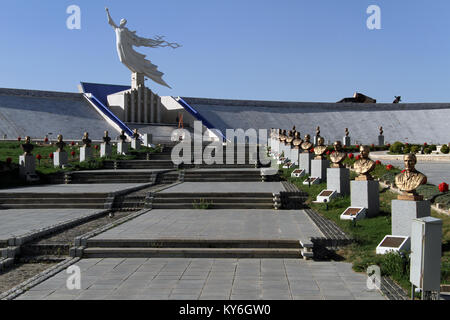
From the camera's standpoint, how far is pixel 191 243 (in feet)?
24.2

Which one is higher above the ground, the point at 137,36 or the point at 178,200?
the point at 137,36

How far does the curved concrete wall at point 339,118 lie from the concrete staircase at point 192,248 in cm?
3151

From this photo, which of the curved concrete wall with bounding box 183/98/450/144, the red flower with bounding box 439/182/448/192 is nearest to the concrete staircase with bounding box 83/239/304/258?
the red flower with bounding box 439/182/448/192

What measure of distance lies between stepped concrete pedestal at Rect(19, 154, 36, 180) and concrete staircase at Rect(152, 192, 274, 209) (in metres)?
6.87

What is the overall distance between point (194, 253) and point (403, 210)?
3.42 m

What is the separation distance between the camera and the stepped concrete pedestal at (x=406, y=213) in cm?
670

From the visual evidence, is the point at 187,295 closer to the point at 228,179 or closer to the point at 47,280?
the point at 47,280

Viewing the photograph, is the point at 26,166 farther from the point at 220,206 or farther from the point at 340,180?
the point at 340,180

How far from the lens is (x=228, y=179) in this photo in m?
16.3

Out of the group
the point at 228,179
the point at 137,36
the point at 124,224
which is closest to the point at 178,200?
the point at 124,224

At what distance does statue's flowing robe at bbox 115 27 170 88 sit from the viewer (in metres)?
37.7

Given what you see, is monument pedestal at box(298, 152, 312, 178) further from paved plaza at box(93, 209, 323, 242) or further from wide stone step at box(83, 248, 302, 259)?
wide stone step at box(83, 248, 302, 259)

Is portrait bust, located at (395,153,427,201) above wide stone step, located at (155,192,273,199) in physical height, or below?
above
